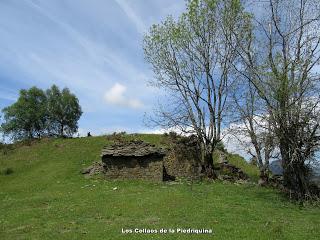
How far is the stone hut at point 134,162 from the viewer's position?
33812mm

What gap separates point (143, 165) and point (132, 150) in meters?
1.63

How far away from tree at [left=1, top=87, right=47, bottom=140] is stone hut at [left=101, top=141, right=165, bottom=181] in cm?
5099

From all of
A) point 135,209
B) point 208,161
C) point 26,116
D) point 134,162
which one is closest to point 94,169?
point 134,162

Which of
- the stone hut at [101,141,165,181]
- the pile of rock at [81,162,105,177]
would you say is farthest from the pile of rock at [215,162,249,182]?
the pile of rock at [81,162,105,177]

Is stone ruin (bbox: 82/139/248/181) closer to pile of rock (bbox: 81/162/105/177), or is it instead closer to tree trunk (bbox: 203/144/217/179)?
pile of rock (bbox: 81/162/105/177)

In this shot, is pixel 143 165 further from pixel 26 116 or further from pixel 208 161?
pixel 26 116

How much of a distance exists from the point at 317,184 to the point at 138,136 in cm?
2520

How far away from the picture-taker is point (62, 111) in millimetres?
87688

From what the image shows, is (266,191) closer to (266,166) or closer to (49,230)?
(266,166)

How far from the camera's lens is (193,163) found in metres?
38.4

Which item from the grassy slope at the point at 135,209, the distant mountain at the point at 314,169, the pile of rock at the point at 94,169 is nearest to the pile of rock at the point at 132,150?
the pile of rock at the point at 94,169

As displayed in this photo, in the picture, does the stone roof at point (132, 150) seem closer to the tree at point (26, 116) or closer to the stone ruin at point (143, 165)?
the stone ruin at point (143, 165)

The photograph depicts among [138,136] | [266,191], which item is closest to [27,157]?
[138,136]

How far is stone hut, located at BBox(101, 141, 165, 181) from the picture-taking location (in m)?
33.8
